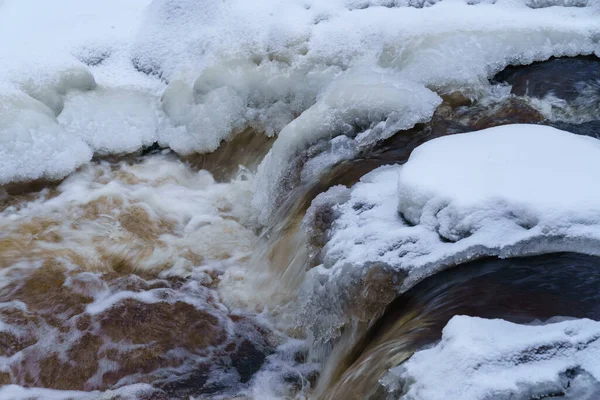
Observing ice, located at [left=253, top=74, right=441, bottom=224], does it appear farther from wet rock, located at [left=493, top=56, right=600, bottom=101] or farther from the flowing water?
wet rock, located at [left=493, top=56, right=600, bottom=101]

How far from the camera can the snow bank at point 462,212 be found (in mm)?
2469

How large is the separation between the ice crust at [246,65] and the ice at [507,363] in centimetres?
226

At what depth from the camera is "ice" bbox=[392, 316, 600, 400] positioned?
68.3 inches

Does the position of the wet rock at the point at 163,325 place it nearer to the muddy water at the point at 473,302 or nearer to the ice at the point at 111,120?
the muddy water at the point at 473,302

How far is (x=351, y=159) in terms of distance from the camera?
3793mm

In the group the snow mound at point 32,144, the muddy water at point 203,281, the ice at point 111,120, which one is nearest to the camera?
the muddy water at point 203,281

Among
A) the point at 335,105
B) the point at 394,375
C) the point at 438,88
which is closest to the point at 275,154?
the point at 335,105

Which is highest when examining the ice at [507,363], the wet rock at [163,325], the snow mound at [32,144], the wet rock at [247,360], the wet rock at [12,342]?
the ice at [507,363]

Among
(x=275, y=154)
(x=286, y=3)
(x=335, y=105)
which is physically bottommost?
(x=275, y=154)

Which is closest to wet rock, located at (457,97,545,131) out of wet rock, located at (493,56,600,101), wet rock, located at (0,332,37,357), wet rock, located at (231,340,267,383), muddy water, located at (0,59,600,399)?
muddy water, located at (0,59,600,399)

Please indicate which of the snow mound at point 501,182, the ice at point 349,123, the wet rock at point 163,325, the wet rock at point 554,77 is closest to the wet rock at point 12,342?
the wet rock at point 163,325

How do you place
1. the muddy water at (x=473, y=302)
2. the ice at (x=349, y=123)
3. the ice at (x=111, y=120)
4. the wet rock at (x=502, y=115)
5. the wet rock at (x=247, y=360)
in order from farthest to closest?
1. the ice at (x=111, y=120)
2. the wet rock at (x=502, y=115)
3. the ice at (x=349, y=123)
4. the wet rock at (x=247, y=360)
5. the muddy water at (x=473, y=302)

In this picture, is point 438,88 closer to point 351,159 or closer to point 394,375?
point 351,159

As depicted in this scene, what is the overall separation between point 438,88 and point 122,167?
7.59 feet
